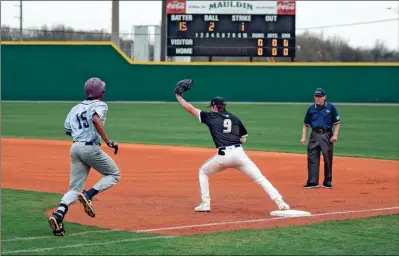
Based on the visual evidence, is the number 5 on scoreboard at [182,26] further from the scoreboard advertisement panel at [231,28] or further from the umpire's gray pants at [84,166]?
the umpire's gray pants at [84,166]

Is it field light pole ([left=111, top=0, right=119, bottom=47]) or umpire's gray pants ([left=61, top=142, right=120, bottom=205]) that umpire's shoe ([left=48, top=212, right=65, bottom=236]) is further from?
field light pole ([left=111, top=0, right=119, bottom=47])

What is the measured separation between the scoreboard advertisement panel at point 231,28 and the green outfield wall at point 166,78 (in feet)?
17.4

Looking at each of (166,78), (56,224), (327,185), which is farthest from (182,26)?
(56,224)

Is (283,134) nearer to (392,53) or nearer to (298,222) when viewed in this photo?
(298,222)

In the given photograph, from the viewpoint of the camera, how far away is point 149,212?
13102 mm

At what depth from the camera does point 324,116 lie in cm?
1611

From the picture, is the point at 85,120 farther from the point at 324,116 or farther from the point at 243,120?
the point at 243,120

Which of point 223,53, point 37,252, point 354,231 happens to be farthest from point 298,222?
point 223,53

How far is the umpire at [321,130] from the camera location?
52.7ft

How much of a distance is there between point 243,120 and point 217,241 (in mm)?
25980

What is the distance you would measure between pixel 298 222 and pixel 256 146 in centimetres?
1348

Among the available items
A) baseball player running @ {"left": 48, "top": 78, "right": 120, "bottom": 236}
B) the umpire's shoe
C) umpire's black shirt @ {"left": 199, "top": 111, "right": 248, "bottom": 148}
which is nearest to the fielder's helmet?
baseball player running @ {"left": 48, "top": 78, "right": 120, "bottom": 236}

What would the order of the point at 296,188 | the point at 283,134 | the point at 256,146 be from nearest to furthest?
the point at 296,188 → the point at 256,146 → the point at 283,134

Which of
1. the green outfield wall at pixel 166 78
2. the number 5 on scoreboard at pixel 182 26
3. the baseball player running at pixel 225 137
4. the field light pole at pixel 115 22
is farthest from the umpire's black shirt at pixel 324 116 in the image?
the field light pole at pixel 115 22
